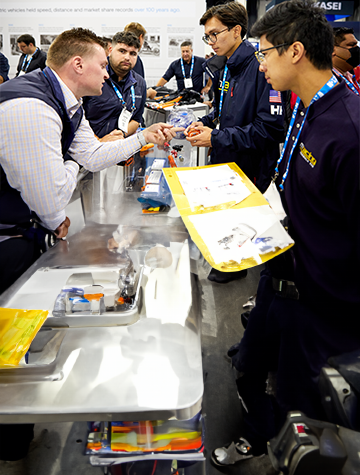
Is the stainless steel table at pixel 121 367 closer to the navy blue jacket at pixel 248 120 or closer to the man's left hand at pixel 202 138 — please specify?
the man's left hand at pixel 202 138

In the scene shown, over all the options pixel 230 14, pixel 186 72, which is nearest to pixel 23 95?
pixel 230 14

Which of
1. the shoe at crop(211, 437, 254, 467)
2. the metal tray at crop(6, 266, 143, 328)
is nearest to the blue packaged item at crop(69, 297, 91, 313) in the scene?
the metal tray at crop(6, 266, 143, 328)

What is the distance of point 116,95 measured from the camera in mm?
3121

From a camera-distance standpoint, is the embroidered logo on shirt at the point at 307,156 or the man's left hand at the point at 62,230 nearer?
the embroidered logo on shirt at the point at 307,156

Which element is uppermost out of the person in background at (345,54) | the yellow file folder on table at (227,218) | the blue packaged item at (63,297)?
the person in background at (345,54)

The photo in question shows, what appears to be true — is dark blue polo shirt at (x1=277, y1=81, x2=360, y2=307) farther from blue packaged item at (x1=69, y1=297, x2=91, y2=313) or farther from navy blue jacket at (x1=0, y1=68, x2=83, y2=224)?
navy blue jacket at (x1=0, y1=68, x2=83, y2=224)

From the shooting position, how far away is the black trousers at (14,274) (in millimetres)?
1438

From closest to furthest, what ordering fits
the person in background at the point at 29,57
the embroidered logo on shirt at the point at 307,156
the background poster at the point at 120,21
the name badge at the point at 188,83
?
the embroidered logo on shirt at the point at 307,156 < the person in background at the point at 29,57 < the name badge at the point at 188,83 < the background poster at the point at 120,21

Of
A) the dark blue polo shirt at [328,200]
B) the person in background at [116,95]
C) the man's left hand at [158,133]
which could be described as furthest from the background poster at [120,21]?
the dark blue polo shirt at [328,200]

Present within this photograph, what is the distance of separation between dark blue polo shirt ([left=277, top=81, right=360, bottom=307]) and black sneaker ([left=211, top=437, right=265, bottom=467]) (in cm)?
80

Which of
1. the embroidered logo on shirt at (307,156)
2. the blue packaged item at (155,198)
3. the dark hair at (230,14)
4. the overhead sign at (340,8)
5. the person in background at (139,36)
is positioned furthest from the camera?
the overhead sign at (340,8)

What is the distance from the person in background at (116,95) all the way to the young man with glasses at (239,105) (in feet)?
2.55

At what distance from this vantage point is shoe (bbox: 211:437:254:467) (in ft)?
5.30

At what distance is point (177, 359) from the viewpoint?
0.95m
